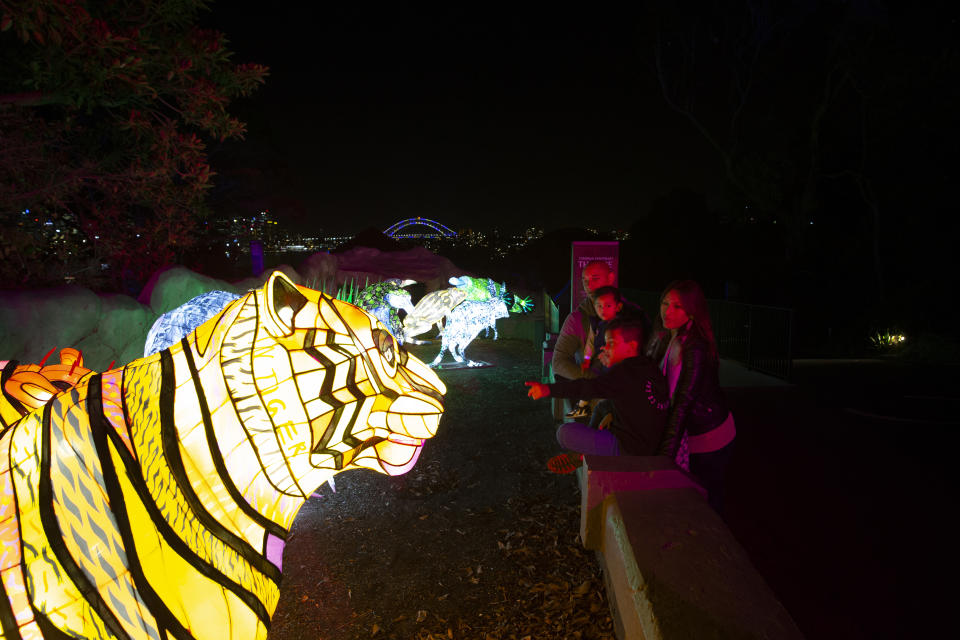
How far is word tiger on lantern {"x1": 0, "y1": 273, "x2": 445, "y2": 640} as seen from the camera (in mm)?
875

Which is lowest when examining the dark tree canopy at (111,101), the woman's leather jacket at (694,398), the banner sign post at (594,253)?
the woman's leather jacket at (694,398)

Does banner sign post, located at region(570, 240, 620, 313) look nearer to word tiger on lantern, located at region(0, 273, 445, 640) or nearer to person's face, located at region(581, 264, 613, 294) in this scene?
person's face, located at region(581, 264, 613, 294)

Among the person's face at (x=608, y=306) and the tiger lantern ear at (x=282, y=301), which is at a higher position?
the tiger lantern ear at (x=282, y=301)

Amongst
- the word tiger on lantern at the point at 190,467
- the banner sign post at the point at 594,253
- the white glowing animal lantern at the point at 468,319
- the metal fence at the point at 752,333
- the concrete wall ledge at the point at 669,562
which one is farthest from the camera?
the white glowing animal lantern at the point at 468,319

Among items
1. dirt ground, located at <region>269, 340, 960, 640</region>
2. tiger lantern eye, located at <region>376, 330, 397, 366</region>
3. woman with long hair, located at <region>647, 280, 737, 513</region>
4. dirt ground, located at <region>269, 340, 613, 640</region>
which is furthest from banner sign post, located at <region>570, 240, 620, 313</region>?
tiger lantern eye, located at <region>376, 330, 397, 366</region>

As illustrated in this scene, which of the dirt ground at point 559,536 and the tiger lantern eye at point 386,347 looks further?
the dirt ground at point 559,536

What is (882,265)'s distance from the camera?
593 inches

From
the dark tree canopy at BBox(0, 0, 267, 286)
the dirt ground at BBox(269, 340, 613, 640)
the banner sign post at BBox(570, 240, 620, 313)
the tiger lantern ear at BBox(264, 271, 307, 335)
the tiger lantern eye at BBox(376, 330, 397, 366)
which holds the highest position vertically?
the dark tree canopy at BBox(0, 0, 267, 286)

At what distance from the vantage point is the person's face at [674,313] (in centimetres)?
315

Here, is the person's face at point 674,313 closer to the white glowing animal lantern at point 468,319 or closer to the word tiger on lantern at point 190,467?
the word tiger on lantern at point 190,467

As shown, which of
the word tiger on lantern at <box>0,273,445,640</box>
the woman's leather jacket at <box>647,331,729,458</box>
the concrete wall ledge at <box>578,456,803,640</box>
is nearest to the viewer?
the word tiger on lantern at <box>0,273,445,640</box>

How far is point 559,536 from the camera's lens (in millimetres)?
3816

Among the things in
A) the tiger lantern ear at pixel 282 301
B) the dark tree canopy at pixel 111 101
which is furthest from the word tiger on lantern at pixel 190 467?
the dark tree canopy at pixel 111 101

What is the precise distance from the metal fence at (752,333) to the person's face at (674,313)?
5.45 m
